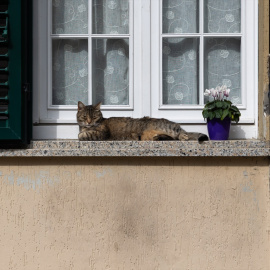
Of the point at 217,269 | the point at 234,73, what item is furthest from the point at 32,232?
the point at 234,73

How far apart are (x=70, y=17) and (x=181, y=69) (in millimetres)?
923

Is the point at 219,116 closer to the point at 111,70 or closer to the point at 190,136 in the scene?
the point at 190,136

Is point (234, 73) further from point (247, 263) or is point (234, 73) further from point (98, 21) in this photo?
point (247, 263)

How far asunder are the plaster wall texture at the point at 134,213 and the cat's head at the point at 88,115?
0.31 metres

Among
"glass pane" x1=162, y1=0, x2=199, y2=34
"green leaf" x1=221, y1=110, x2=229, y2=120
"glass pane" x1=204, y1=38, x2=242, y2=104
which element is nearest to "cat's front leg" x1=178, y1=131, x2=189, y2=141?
"green leaf" x1=221, y1=110, x2=229, y2=120

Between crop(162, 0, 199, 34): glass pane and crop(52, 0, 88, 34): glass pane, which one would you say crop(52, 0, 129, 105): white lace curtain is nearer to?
crop(52, 0, 88, 34): glass pane

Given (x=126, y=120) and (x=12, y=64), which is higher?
(x=12, y=64)

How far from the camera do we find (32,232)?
405 centimetres

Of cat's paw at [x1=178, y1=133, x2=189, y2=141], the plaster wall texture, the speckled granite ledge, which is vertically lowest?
the plaster wall texture

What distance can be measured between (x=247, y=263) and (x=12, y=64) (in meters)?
2.10

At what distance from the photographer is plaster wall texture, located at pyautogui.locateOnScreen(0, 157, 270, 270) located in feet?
13.2

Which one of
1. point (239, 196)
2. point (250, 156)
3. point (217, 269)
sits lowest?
point (217, 269)

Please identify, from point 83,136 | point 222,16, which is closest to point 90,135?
point 83,136

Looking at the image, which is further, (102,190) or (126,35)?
(126,35)
